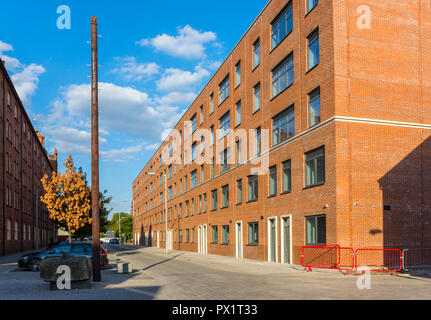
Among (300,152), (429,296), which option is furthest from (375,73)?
(429,296)

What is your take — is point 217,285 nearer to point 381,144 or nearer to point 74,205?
point 381,144

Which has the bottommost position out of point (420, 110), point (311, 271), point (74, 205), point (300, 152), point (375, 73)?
point (311, 271)

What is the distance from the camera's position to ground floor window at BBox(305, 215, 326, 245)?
22297mm

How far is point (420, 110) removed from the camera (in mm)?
23203

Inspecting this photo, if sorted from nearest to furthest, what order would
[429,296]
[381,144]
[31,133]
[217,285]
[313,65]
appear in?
[429,296]
[217,285]
[381,144]
[313,65]
[31,133]

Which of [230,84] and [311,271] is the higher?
[230,84]

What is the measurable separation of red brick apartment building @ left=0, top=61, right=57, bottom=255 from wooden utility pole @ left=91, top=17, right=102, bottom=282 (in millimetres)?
25912

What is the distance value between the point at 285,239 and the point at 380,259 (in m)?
6.56

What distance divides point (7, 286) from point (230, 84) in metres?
26.8

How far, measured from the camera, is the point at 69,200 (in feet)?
126

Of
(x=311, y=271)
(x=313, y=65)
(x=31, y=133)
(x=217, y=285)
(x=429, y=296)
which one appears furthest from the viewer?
(x=31, y=133)

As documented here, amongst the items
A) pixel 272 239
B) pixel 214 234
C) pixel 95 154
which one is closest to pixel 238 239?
pixel 272 239

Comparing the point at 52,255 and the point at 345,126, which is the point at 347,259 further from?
the point at 52,255

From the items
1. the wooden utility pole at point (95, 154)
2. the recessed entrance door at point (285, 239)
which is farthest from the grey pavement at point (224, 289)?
the recessed entrance door at point (285, 239)
